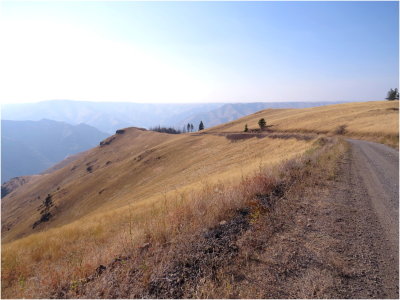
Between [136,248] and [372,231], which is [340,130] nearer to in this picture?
[372,231]

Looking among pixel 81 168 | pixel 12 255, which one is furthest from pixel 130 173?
pixel 81 168

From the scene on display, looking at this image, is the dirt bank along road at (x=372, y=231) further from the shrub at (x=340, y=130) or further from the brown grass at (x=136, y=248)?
the shrub at (x=340, y=130)

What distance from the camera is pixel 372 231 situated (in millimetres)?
5156

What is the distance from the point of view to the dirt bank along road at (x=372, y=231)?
3.50 m

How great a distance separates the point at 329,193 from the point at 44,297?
854 centimetres

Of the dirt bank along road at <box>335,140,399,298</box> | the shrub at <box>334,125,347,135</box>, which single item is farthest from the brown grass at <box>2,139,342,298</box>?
the shrub at <box>334,125,347,135</box>

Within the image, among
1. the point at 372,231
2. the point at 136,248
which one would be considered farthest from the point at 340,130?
the point at 136,248

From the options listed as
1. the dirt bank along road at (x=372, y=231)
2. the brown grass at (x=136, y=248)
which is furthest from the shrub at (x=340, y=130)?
the brown grass at (x=136, y=248)

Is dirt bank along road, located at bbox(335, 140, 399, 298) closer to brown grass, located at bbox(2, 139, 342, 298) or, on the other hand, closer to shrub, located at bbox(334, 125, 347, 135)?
brown grass, located at bbox(2, 139, 342, 298)

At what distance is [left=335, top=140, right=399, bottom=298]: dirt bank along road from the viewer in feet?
11.5

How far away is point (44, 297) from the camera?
Result: 391cm

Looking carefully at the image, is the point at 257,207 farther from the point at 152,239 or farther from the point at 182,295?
the point at 182,295

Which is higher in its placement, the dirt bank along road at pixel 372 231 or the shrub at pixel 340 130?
the shrub at pixel 340 130

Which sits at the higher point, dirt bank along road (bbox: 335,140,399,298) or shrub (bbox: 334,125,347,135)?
shrub (bbox: 334,125,347,135)
